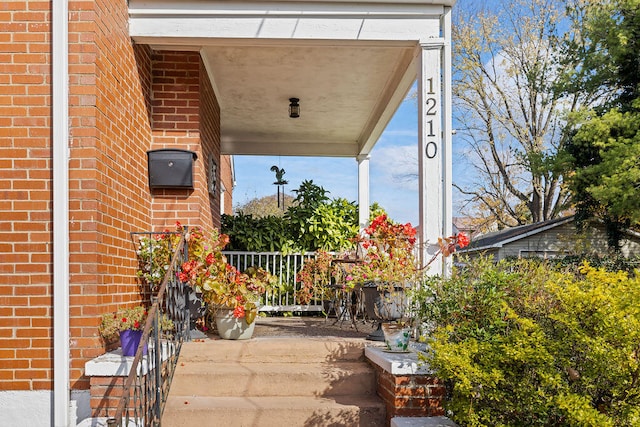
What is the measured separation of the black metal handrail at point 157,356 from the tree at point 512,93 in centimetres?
1815

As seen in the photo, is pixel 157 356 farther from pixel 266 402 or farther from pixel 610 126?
pixel 610 126

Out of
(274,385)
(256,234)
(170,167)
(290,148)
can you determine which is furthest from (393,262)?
(290,148)

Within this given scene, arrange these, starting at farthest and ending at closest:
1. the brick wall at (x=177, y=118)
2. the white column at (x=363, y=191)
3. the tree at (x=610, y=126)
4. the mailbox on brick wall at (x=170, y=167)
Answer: the tree at (x=610, y=126) → the white column at (x=363, y=191) → the brick wall at (x=177, y=118) → the mailbox on brick wall at (x=170, y=167)

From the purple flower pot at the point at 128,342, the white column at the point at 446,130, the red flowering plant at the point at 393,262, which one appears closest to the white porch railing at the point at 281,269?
the red flowering plant at the point at 393,262

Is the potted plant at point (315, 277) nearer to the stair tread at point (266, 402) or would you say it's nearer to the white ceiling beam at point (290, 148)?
the white ceiling beam at point (290, 148)

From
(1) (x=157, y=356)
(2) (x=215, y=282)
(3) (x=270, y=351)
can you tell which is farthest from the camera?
(2) (x=215, y=282)

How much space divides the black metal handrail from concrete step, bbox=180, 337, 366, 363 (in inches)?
6.5

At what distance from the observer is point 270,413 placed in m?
3.80

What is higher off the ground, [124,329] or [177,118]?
[177,118]

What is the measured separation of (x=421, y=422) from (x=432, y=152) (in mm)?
2086

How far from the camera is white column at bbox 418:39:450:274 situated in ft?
14.9

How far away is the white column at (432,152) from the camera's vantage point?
4527mm

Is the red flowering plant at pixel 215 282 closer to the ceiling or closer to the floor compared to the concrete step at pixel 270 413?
closer to the ceiling

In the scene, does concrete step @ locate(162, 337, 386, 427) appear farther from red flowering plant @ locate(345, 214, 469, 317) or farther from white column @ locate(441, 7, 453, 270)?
white column @ locate(441, 7, 453, 270)
